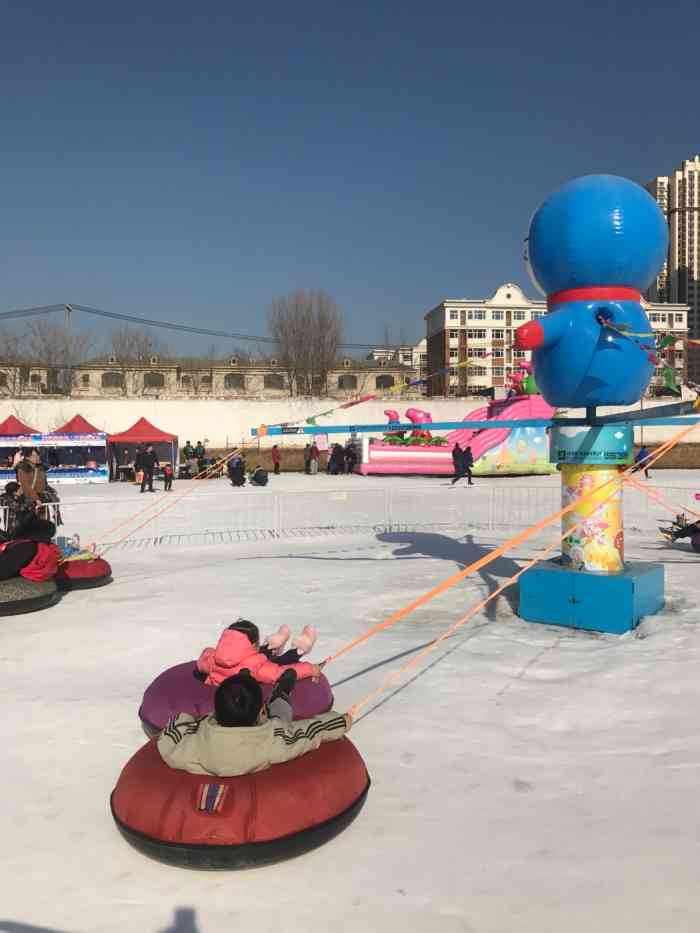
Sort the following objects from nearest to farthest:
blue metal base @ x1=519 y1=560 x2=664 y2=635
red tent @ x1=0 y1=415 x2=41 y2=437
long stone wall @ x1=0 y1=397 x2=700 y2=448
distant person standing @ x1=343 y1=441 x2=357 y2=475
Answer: blue metal base @ x1=519 y1=560 x2=664 y2=635 → red tent @ x1=0 y1=415 x2=41 y2=437 → distant person standing @ x1=343 y1=441 x2=357 y2=475 → long stone wall @ x1=0 y1=397 x2=700 y2=448

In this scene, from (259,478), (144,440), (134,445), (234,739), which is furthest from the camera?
(134,445)

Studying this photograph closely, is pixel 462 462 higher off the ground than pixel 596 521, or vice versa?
pixel 462 462

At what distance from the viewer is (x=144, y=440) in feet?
99.8

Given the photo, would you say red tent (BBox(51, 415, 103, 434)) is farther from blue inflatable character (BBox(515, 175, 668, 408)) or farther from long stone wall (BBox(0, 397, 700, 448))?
blue inflatable character (BBox(515, 175, 668, 408))

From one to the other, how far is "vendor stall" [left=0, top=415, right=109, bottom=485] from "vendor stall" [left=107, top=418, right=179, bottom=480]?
0.93 m

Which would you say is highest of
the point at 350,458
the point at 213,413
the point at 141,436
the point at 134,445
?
the point at 213,413

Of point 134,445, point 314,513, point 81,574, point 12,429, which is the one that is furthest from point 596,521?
point 134,445

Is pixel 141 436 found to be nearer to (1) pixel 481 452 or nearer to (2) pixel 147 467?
(2) pixel 147 467

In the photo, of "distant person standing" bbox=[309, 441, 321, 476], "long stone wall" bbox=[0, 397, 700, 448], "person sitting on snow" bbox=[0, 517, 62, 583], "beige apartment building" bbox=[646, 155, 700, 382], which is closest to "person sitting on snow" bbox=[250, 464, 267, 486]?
"distant person standing" bbox=[309, 441, 321, 476]

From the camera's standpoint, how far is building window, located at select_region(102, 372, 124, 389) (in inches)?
2827

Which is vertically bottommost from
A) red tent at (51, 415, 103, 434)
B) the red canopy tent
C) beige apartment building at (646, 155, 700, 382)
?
the red canopy tent

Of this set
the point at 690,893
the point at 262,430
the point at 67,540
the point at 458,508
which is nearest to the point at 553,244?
the point at 262,430

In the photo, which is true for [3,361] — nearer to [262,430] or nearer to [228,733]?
[262,430]

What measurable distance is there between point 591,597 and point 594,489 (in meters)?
1.15
